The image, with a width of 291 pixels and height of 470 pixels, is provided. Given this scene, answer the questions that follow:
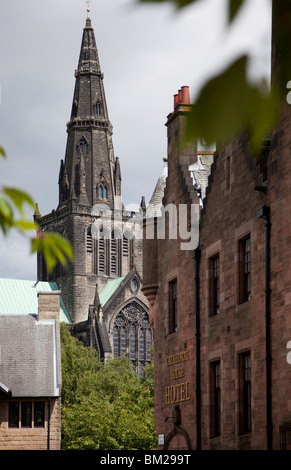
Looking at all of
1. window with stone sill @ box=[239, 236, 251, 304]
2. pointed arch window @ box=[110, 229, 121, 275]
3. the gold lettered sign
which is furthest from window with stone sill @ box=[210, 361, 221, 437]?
pointed arch window @ box=[110, 229, 121, 275]

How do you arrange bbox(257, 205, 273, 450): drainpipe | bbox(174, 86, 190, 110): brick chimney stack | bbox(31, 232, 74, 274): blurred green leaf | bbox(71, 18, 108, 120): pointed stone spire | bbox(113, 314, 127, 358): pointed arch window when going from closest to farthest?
bbox(31, 232, 74, 274): blurred green leaf < bbox(257, 205, 273, 450): drainpipe < bbox(174, 86, 190, 110): brick chimney stack < bbox(113, 314, 127, 358): pointed arch window < bbox(71, 18, 108, 120): pointed stone spire

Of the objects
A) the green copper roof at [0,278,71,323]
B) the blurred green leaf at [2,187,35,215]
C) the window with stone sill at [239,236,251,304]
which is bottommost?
the blurred green leaf at [2,187,35,215]

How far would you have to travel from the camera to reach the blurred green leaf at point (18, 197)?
206cm

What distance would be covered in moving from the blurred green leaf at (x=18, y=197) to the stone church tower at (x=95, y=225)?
119 metres

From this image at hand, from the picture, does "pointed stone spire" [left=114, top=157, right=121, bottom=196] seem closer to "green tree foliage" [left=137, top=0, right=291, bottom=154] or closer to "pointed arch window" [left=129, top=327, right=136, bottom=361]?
"pointed arch window" [left=129, top=327, right=136, bottom=361]

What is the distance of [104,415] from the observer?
58438mm

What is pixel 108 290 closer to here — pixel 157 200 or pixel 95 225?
pixel 95 225

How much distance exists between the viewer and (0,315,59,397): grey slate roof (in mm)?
47781

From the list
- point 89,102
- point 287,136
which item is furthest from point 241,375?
point 89,102

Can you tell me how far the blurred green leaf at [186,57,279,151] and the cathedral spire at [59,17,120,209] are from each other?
131 meters

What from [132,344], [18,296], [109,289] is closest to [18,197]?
[18,296]

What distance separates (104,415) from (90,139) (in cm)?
7969

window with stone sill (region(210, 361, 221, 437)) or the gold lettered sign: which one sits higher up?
the gold lettered sign

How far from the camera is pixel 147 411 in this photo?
60531 mm
